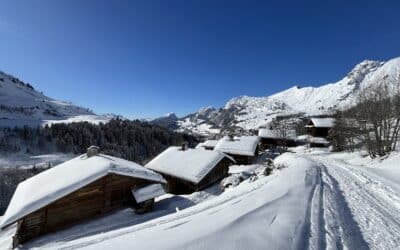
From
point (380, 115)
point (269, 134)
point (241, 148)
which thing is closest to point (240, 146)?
point (241, 148)

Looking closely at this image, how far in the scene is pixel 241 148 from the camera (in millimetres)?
45875

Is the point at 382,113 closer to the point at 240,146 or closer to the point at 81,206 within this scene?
the point at 240,146

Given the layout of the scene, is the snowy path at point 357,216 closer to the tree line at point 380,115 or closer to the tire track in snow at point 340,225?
the tire track in snow at point 340,225

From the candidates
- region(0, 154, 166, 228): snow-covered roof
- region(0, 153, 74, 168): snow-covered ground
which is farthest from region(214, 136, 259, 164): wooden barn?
region(0, 153, 74, 168): snow-covered ground

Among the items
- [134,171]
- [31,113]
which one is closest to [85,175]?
[134,171]

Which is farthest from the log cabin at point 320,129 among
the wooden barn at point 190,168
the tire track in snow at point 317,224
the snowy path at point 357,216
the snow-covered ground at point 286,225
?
the tire track in snow at point 317,224

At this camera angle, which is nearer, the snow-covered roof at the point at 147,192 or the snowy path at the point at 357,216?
the snowy path at the point at 357,216

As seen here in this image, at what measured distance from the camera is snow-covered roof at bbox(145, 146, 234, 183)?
88.3 feet

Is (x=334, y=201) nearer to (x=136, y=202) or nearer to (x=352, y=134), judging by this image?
(x=136, y=202)

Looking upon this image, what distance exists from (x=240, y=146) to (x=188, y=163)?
1985 centimetres

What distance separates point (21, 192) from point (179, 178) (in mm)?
15371

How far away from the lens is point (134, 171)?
2016 cm

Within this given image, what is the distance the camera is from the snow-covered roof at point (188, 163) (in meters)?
26.9

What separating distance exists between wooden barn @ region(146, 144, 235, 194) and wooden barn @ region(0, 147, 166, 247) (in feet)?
19.5
